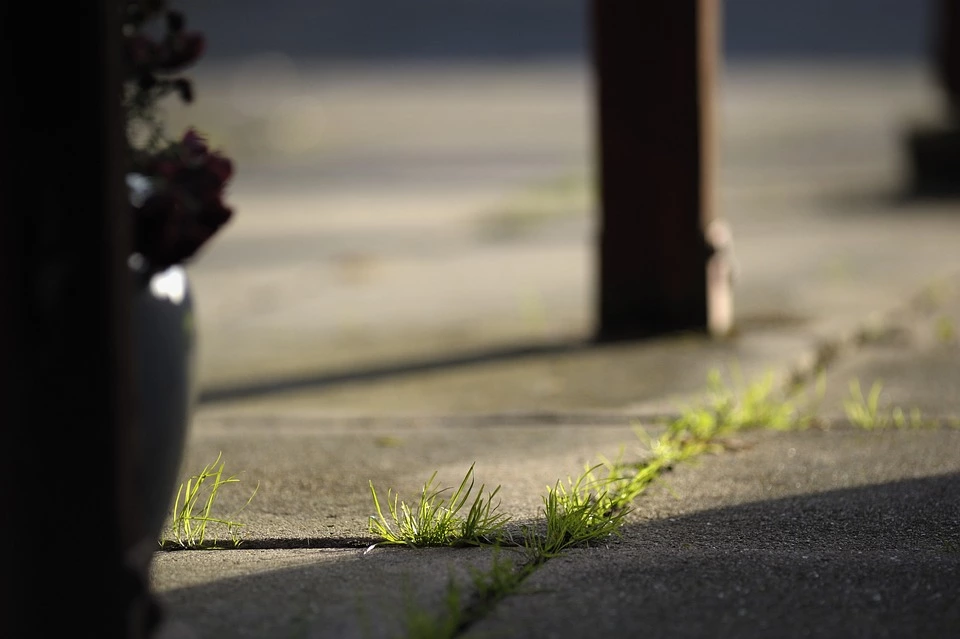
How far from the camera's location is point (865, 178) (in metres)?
8.88

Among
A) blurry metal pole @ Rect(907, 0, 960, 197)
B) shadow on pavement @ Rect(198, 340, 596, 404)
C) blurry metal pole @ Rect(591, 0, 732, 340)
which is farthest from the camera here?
blurry metal pole @ Rect(907, 0, 960, 197)

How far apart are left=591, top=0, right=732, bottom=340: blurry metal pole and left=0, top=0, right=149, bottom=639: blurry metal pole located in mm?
2669

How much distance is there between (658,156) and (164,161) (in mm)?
2261

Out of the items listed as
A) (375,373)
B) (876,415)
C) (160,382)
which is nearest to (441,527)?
(160,382)

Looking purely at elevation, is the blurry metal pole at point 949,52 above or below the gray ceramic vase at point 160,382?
above

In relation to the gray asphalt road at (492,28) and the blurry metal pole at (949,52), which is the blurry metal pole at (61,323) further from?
the gray asphalt road at (492,28)

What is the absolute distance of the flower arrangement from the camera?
1920 millimetres

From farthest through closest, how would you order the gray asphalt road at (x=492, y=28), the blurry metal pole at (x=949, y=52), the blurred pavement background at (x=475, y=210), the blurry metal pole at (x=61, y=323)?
the gray asphalt road at (x=492, y=28)
the blurry metal pole at (x=949, y=52)
the blurred pavement background at (x=475, y=210)
the blurry metal pole at (x=61, y=323)

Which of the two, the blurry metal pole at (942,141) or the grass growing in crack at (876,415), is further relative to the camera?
the blurry metal pole at (942,141)

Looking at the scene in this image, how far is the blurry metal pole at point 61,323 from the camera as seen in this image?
150cm

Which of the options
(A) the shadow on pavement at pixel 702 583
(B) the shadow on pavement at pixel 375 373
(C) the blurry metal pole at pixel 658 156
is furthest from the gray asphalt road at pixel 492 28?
(A) the shadow on pavement at pixel 702 583

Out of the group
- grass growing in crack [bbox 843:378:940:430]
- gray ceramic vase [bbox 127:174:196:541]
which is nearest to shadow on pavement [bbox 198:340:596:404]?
grass growing in crack [bbox 843:378:940:430]

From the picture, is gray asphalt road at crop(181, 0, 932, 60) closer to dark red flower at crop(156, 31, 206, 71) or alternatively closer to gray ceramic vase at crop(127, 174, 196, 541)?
dark red flower at crop(156, 31, 206, 71)

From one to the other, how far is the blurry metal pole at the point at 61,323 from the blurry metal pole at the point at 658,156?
2669 mm
